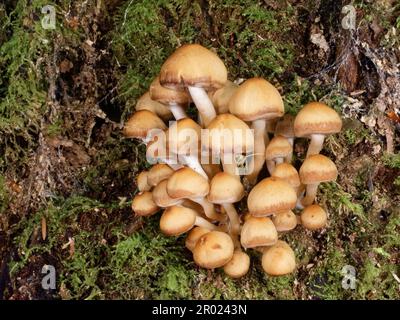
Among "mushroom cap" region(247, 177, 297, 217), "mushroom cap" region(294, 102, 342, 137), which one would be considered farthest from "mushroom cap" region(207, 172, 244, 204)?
"mushroom cap" region(294, 102, 342, 137)

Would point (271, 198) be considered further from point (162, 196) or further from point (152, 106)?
point (152, 106)

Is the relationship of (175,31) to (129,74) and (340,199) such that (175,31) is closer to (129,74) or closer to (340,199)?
(129,74)

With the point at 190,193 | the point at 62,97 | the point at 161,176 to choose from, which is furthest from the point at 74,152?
the point at 190,193

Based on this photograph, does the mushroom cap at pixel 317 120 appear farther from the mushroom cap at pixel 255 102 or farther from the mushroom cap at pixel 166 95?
the mushroom cap at pixel 166 95

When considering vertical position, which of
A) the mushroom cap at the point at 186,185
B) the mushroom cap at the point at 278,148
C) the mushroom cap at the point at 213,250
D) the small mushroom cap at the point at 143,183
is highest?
the mushroom cap at the point at 278,148

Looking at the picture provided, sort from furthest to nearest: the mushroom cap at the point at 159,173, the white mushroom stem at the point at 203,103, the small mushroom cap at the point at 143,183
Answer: the small mushroom cap at the point at 143,183 < the mushroom cap at the point at 159,173 < the white mushroom stem at the point at 203,103

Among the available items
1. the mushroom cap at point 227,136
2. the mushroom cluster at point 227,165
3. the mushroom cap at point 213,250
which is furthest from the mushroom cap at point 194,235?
the mushroom cap at point 227,136

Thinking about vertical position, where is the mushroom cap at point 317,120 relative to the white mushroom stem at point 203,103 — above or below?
below
